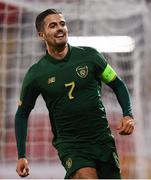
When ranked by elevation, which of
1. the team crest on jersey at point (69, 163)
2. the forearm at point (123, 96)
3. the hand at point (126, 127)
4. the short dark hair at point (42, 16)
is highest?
the short dark hair at point (42, 16)

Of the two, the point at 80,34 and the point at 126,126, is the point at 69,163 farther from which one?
the point at 80,34

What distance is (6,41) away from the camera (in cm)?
638

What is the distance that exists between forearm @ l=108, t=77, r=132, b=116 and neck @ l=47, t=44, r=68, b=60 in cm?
33

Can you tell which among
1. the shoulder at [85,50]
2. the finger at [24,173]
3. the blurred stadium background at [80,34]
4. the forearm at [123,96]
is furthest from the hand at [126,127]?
the blurred stadium background at [80,34]

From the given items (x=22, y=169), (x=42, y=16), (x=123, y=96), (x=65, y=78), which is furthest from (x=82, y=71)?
(x=22, y=169)

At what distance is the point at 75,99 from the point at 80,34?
3.10 meters

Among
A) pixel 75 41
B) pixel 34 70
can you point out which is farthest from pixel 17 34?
pixel 34 70

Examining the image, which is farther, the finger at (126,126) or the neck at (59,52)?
the neck at (59,52)

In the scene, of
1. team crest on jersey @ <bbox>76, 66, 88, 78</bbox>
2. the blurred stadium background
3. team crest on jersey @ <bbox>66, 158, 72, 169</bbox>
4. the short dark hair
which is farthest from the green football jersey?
the blurred stadium background

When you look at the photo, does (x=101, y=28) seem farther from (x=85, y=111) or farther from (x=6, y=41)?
(x=85, y=111)

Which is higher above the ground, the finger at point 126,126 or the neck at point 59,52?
the neck at point 59,52

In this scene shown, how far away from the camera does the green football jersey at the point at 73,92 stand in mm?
3371

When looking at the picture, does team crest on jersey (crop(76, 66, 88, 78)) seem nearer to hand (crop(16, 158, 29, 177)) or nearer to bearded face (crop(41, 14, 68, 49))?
bearded face (crop(41, 14, 68, 49))

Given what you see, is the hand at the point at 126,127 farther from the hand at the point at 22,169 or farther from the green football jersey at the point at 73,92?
the hand at the point at 22,169
